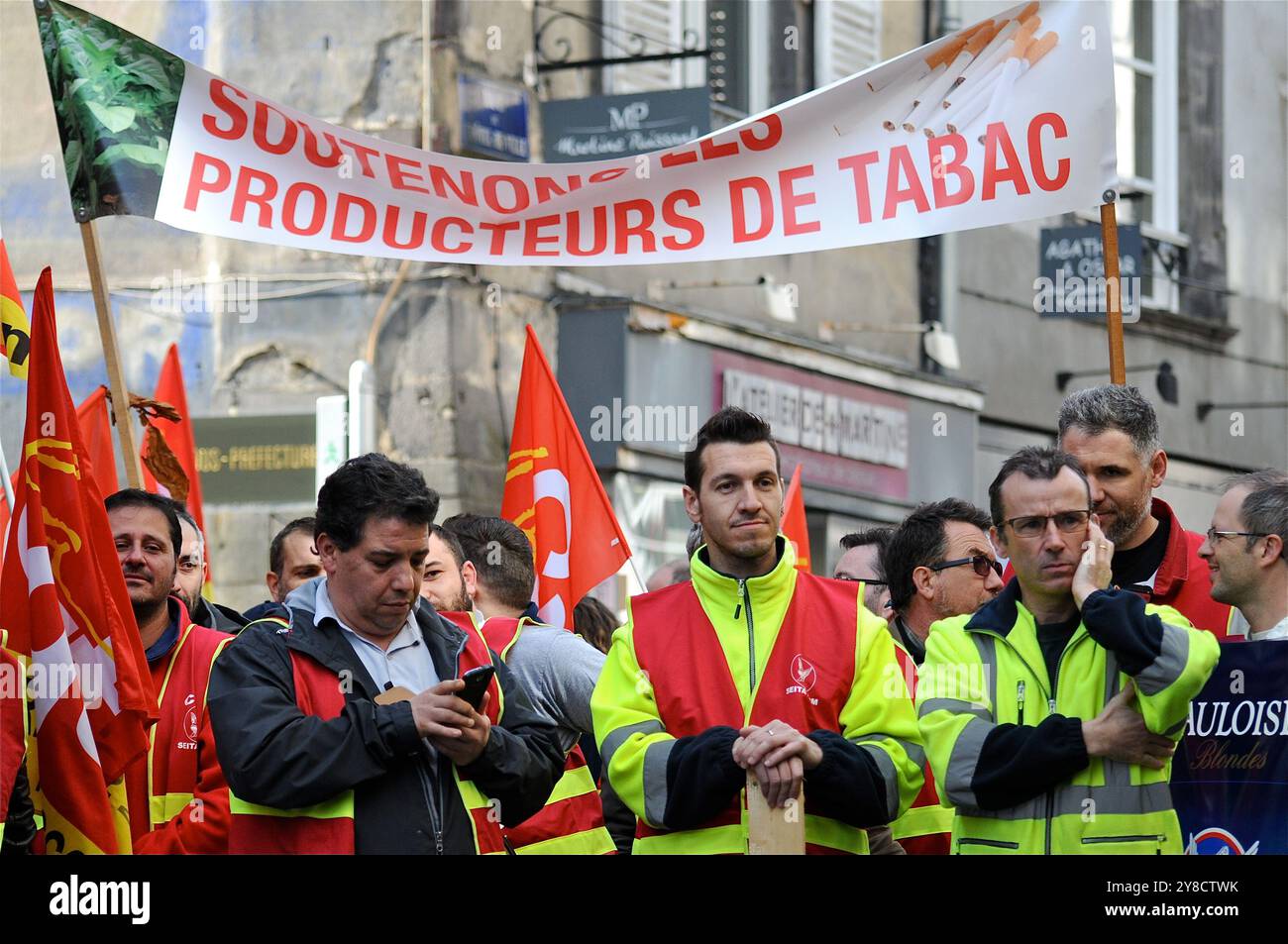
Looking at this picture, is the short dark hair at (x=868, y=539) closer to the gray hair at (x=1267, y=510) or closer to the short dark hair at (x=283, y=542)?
the short dark hair at (x=283, y=542)

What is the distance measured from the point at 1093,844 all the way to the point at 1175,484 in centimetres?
1632

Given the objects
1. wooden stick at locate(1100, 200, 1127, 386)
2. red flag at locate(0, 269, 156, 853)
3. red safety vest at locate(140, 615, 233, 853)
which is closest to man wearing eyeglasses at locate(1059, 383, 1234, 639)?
wooden stick at locate(1100, 200, 1127, 386)

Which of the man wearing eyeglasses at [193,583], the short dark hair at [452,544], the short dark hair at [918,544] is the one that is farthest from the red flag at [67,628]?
the short dark hair at [918,544]

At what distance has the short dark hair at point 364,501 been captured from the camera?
4.90 metres

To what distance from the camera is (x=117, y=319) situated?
14.0 m

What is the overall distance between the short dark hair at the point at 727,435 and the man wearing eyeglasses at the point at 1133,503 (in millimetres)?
994

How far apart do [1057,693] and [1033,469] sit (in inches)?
20.4

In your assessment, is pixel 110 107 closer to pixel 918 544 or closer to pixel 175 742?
pixel 175 742

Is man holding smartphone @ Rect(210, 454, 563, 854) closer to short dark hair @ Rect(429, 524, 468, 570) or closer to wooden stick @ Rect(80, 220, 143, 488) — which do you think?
short dark hair @ Rect(429, 524, 468, 570)

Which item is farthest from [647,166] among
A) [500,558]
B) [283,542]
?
[283,542]

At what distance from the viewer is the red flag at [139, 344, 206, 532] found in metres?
8.53

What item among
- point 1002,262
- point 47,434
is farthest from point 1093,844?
point 1002,262

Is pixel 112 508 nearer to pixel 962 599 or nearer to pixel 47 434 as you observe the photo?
pixel 47 434

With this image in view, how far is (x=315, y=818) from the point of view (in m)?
4.66
